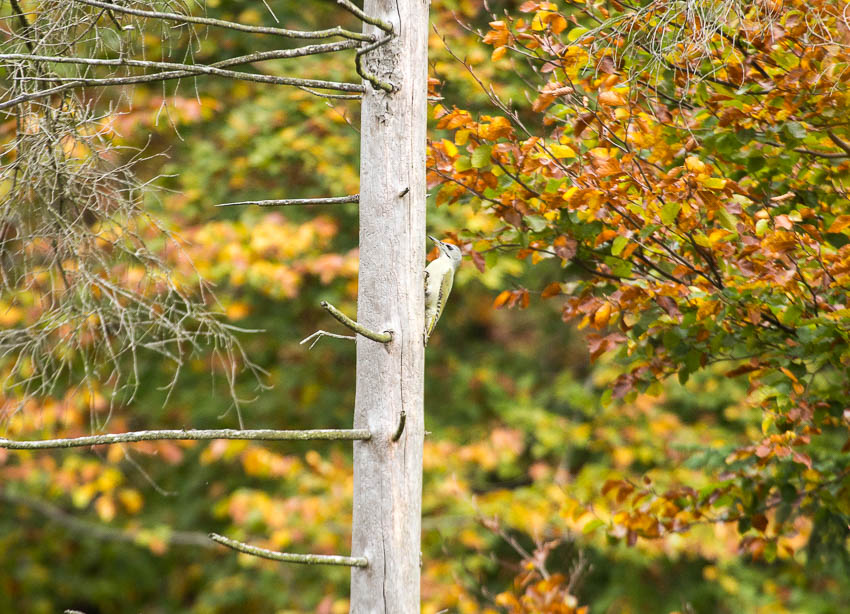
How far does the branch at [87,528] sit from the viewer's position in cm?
793

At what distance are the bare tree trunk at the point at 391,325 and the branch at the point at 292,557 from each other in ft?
0.19

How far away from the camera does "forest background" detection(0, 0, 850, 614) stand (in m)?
2.80

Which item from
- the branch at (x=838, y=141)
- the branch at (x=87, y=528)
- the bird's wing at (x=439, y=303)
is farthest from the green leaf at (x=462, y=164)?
the branch at (x=87, y=528)

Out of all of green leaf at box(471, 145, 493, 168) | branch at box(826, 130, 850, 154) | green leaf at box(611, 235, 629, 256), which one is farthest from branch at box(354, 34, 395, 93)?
branch at box(826, 130, 850, 154)

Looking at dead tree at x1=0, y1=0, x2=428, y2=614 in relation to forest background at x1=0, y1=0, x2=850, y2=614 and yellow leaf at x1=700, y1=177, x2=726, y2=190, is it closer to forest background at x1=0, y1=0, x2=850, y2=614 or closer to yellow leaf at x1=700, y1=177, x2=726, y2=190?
forest background at x1=0, y1=0, x2=850, y2=614

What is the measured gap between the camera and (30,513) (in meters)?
9.03

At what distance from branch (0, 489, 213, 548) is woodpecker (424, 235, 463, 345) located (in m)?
5.24

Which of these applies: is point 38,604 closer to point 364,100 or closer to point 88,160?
point 88,160

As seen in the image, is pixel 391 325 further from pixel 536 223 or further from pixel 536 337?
pixel 536 337

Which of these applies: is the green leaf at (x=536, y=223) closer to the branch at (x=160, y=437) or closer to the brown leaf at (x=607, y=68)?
the brown leaf at (x=607, y=68)

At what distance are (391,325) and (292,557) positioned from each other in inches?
29.9

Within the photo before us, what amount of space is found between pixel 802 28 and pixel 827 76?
7.2 inches

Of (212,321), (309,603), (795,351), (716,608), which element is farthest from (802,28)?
(716,608)

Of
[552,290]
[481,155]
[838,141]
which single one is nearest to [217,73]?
[481,155]
